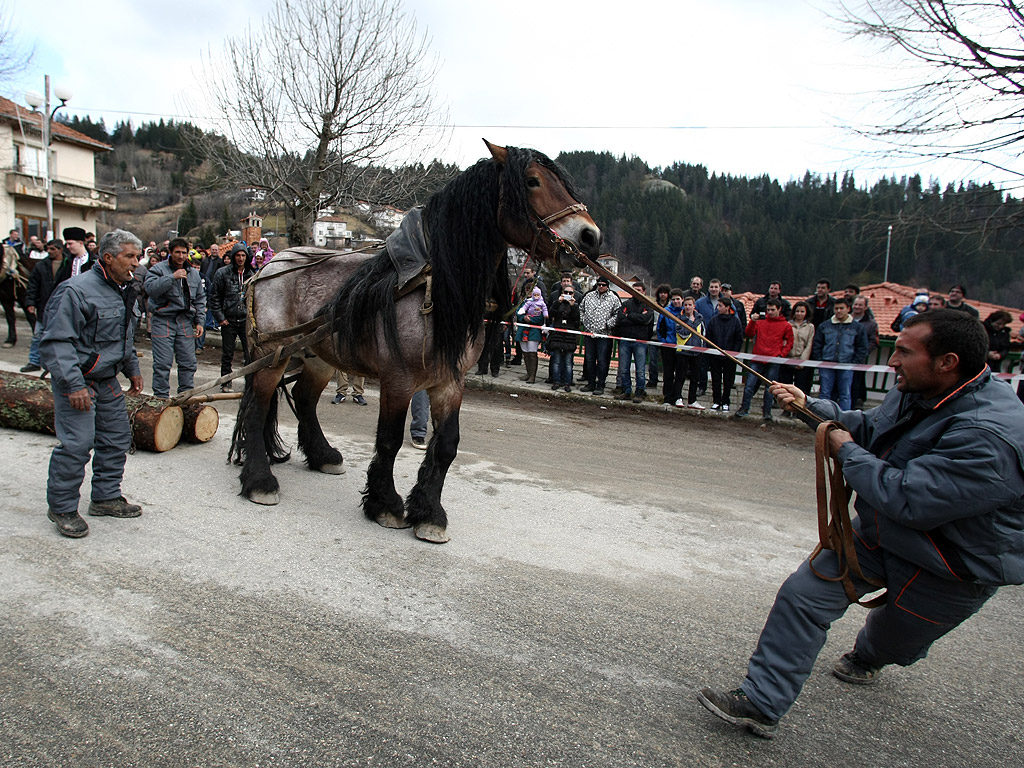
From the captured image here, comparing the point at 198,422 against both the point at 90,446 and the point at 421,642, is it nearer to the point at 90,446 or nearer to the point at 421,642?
the point at 90,446

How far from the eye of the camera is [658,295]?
11375mm

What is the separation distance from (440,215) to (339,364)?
139 cm

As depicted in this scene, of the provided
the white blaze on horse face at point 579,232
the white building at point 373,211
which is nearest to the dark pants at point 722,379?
the white blaze on horse face at point 579,232

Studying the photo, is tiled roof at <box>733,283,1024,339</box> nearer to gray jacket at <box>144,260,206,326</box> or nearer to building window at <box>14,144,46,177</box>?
gray jacket at <box>144,260,206,326</box>

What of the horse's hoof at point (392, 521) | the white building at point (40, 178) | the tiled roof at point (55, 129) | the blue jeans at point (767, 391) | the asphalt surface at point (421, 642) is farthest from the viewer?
the white building at point (40, 178)

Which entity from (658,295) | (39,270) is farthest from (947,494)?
(39,270)

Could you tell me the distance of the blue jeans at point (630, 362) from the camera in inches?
429

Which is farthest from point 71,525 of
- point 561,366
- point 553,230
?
point 561,366

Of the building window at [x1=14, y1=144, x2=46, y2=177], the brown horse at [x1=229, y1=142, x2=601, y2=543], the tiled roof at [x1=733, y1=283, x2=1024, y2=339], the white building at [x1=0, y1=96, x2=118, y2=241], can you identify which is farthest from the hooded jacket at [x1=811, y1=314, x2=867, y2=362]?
the building window at [x1=14, y1=144, x2=46, y2=177]

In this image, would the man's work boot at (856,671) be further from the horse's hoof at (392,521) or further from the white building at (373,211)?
the white building at (373,211)

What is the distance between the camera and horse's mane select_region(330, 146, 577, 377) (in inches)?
157

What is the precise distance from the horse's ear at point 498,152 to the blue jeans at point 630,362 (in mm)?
7105

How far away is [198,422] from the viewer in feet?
19.3

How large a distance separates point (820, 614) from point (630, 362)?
877 centimetres
